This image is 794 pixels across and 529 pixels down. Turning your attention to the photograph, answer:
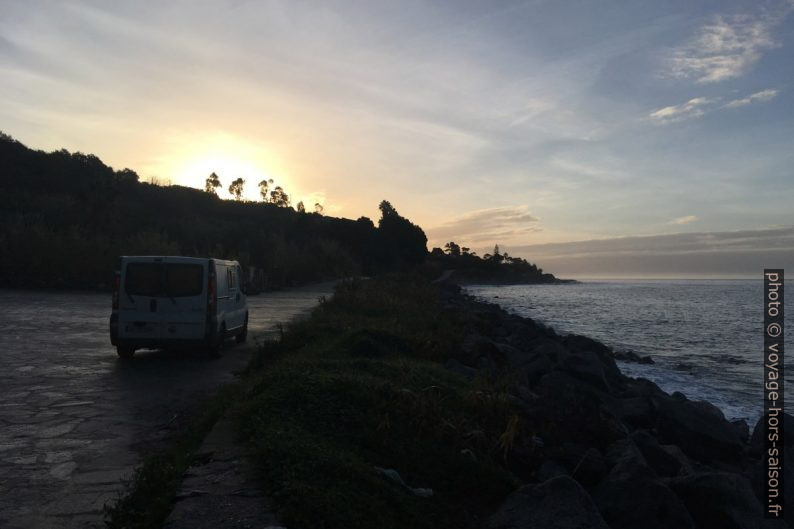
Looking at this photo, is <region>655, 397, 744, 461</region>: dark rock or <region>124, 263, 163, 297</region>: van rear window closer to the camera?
<region>655, 397, 744, 461</region>: dark rock

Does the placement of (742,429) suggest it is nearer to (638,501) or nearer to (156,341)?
(638,501)

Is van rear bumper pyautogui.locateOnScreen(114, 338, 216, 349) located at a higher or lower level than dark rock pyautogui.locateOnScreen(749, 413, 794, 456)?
higher

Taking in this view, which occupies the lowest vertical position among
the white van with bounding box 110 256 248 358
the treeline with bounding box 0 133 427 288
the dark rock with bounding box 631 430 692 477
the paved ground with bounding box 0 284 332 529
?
the dark rock with bounding box 631 430 692 477

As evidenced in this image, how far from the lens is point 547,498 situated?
15.5 ft

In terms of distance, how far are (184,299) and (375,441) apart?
307 inches

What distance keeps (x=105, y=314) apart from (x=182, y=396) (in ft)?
44.8

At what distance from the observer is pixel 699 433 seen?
374 inches

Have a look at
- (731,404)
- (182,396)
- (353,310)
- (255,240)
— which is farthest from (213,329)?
(255,240)

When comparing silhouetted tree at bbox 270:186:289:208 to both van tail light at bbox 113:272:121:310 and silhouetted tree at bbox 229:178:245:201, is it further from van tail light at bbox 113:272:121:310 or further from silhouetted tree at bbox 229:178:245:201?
van tail light at bbox 113:272:121:310

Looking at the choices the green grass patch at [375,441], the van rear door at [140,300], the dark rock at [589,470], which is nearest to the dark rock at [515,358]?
the green grass patch at [375,441]

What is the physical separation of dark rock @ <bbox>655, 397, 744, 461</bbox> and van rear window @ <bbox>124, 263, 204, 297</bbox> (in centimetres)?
861

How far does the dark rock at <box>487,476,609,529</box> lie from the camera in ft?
14.8

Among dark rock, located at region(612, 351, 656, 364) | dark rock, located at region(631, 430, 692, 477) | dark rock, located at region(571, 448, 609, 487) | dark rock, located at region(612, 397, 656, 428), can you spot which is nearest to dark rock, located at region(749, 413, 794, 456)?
dark rock, located at region(612, 397, 656, 428)

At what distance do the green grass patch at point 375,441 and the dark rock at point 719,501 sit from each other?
162cm
